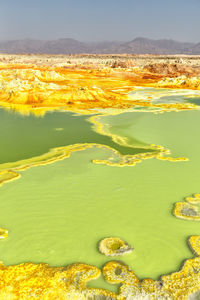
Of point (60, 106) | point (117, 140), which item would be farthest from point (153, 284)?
point (60, 106)

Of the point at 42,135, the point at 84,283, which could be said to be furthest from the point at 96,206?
the point at 42,135

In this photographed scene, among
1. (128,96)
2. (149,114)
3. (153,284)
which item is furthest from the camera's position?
(128,96)

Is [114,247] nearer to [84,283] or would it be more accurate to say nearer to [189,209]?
[84,283]

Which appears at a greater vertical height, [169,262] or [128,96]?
[128,96]

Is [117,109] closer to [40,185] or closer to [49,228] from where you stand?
[40,185]

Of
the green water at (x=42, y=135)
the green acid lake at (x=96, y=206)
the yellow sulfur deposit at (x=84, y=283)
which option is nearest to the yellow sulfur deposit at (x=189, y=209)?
the green acid lake at (x=96, y=206)

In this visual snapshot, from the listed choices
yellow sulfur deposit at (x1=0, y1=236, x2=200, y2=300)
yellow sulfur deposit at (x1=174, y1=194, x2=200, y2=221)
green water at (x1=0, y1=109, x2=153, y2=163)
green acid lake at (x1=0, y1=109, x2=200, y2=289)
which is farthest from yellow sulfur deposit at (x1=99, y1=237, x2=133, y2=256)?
green water at (x1=0, y1=109, x2=153, y2=163)

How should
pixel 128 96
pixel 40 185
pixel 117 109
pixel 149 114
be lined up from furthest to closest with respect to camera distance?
pixel 128 96 < pixel 117 109 < pixel 149 114 < pixel 40 185
